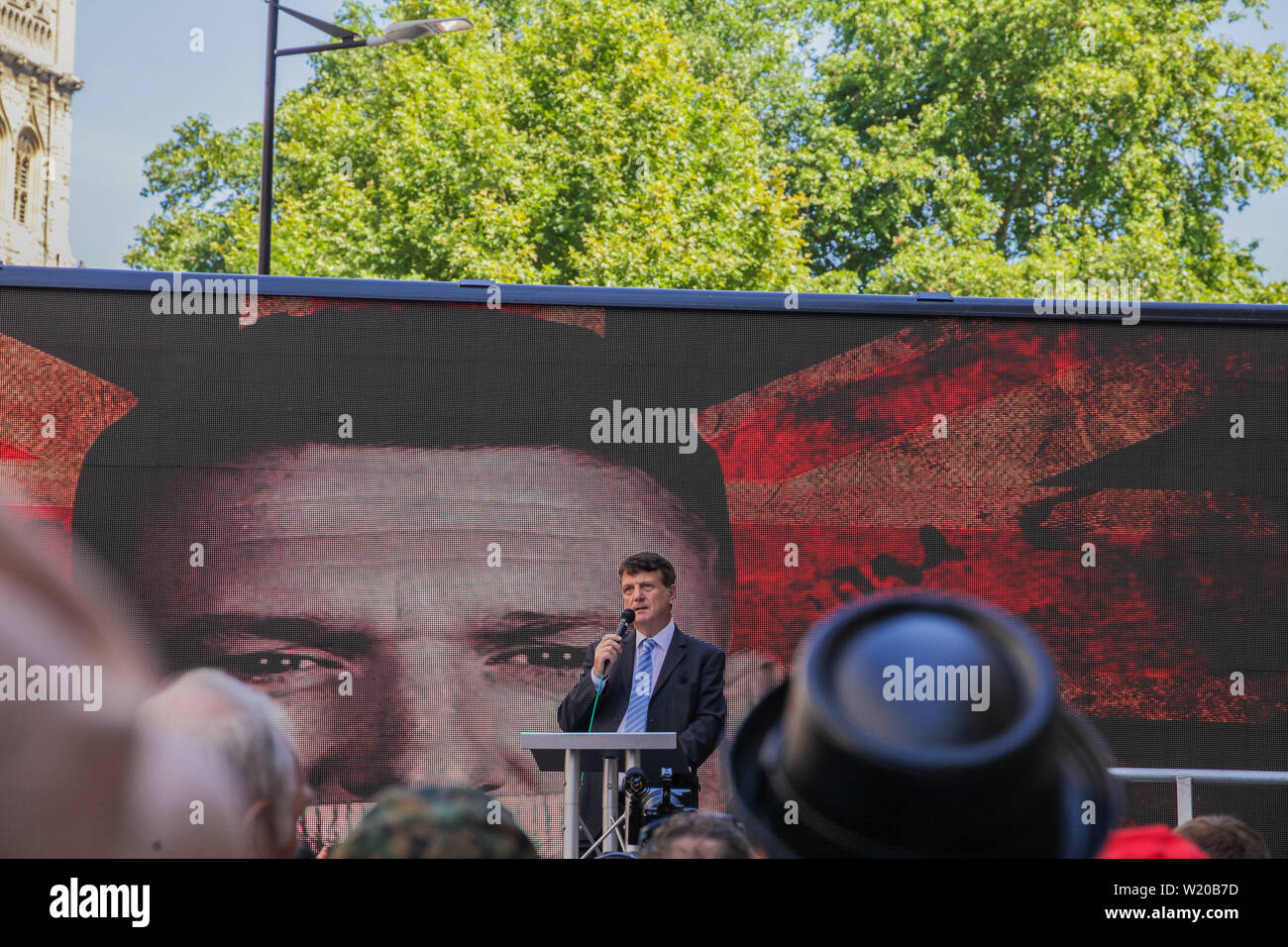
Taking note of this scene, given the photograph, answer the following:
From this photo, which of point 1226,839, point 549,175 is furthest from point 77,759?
point 549,175

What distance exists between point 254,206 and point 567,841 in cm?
2723

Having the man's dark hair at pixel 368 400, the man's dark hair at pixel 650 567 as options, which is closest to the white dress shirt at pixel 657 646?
the man's dark hair at pixel 650 567

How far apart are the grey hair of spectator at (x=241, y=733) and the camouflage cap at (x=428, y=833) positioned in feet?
0.52

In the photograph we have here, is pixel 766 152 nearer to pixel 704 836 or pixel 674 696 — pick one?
pixel 674 696

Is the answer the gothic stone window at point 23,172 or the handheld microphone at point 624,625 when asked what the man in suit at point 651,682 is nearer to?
the handheld microphone at point 624,625

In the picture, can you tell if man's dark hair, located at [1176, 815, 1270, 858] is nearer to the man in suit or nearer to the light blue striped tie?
the man in suit

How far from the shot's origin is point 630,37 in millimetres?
22531

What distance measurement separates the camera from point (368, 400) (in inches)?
239

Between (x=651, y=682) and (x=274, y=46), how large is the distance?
11202 mm

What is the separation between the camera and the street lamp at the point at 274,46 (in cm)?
1310

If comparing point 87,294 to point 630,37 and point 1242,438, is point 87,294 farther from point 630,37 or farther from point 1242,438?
point 630,37

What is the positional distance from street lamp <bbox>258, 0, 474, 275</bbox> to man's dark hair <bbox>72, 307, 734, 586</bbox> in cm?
721

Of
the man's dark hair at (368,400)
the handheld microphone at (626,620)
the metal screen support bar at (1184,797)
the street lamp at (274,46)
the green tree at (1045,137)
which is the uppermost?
the green tree at (1045,137)

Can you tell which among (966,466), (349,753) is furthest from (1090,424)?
(349,753)
